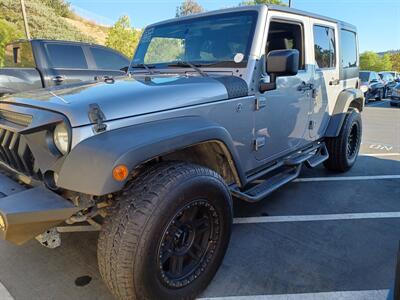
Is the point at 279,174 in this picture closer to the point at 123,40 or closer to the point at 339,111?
the point at 339,111

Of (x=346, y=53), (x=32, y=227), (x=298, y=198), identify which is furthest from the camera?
(x=346, y=53)

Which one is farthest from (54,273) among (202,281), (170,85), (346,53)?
(346,53)

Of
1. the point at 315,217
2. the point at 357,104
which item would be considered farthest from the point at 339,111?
the point at 315,217

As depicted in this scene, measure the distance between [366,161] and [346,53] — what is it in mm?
2011

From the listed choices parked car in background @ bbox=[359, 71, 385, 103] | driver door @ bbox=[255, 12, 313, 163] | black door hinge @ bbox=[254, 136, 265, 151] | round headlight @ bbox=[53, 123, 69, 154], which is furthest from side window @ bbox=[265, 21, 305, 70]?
parked car in background @ bbox=[359, 71, 385, 103]

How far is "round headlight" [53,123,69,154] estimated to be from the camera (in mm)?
1908

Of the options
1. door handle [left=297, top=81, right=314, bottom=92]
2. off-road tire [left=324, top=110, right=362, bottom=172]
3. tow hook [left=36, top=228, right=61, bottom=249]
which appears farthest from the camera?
off-road tire [left=324, top=110, right=362, bottom=172]

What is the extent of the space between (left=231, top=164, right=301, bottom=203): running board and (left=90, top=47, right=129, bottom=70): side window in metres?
5.07

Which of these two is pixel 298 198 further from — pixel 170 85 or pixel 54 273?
pixel 54 273

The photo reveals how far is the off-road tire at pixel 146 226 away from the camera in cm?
178

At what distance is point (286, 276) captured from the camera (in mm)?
2496

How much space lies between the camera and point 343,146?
15.1 ft

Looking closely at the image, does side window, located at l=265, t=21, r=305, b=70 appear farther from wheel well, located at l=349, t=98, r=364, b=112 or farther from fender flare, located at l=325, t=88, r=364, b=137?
wheel well, located at l=349, t=98, r=364, b=112

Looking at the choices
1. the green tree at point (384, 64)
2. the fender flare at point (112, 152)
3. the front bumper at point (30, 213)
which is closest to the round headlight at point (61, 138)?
the fender flare at point (112, 152)
